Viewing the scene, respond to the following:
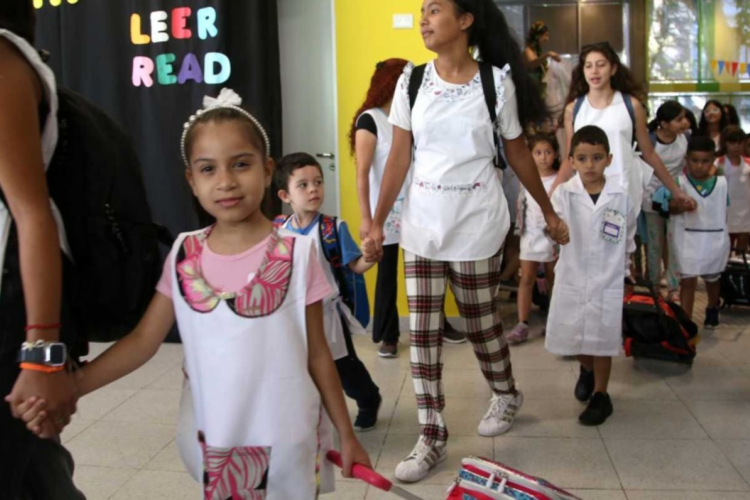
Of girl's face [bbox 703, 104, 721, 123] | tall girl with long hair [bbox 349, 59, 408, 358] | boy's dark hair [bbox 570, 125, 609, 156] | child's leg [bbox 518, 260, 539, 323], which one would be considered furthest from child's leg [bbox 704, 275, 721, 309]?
girl's face [bbox 703, 104, 721, 123]

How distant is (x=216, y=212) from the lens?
1.38m

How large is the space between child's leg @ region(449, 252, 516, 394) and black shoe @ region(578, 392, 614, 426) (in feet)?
1.13

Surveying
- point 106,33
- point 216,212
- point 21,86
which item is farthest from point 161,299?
point 106,33

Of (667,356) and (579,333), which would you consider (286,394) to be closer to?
(579,333)

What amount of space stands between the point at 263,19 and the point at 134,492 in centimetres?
300

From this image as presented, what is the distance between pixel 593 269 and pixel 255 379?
1984mm

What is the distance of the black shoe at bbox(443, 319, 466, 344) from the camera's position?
14.2ft

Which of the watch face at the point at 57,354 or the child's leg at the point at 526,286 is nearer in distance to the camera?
the watch face at the point at 57,354

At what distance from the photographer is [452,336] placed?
14.3ft

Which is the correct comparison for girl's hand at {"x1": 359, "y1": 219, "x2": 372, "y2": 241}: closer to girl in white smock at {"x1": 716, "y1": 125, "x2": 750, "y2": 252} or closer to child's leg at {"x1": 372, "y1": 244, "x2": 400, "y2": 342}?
child's leg at {"x1": 372, "y1": 244, "x2": 400, "y2": 342}

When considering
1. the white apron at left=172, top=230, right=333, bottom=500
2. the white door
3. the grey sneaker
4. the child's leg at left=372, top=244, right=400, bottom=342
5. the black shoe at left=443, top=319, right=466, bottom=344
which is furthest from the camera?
the white door

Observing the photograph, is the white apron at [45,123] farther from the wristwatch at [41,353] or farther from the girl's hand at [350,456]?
the girl's hand at [350,456]

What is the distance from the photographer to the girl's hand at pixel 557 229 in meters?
2.75

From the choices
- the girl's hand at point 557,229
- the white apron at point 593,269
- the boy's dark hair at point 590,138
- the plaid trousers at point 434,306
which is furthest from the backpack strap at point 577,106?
the plaid trousers at point 434,306
